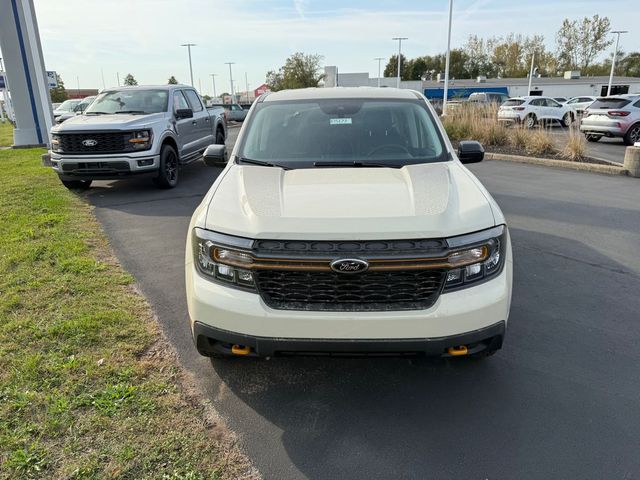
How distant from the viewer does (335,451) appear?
249 cm

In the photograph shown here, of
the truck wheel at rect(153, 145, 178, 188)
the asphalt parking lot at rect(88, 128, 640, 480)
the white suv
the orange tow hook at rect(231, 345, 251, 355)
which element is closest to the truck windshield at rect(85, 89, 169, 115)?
the truck wheel at rect(153, 145, 178, 188)

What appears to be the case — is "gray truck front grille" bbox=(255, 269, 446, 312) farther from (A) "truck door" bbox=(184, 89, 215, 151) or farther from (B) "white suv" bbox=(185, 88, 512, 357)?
(A) "truck door" bbox=(184, 89, 215, 151)

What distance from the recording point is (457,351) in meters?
2.52

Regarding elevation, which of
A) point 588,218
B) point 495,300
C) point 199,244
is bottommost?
point 588,218

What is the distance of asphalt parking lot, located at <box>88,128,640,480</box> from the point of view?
2.42 metres

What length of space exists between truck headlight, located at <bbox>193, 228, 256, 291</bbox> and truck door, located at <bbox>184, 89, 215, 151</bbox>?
28.3ft

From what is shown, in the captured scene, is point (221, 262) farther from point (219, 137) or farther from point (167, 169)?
point (219, 137)

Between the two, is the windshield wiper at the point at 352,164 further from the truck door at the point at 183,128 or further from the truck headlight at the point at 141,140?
the truck door at the point at 183,128

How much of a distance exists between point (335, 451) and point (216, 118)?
36.5ft

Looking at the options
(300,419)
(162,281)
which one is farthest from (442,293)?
(162,281)

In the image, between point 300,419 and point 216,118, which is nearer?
point 300,419

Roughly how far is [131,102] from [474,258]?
894 centimetres

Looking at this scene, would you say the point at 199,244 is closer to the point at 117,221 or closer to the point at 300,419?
the point at 300,419

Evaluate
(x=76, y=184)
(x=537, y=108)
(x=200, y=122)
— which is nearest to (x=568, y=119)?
(x=200, y=122)
